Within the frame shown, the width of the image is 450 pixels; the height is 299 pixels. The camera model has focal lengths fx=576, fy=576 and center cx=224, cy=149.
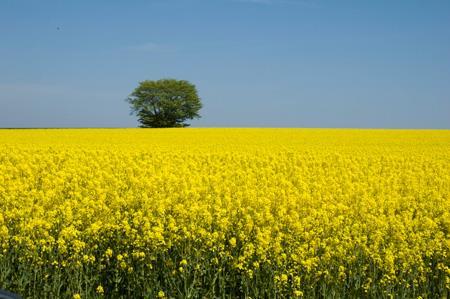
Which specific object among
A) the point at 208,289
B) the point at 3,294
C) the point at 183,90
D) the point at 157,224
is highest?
the point at 183,90

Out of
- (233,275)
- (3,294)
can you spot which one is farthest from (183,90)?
(3,294)

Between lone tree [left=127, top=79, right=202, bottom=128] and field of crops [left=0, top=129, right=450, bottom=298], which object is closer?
field of crops [left=0, top=129, right=450, bottom=298]

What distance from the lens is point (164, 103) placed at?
79.7m

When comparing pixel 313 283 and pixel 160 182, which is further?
pixel 160 182

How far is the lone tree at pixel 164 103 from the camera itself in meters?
78.8

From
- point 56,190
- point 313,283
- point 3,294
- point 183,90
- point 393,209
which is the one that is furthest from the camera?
point 183,90

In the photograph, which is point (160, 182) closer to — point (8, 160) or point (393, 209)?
point (393, 209)

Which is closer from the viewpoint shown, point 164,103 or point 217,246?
point 217,246

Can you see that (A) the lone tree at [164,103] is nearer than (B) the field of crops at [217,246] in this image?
No

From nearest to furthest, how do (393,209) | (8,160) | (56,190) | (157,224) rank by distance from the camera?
1. (157,224)
2. (393,209)
3. (56,190)
4. (8,160)

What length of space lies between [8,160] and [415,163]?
1404 centimetres

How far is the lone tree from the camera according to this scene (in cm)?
7883

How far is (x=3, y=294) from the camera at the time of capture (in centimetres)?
206

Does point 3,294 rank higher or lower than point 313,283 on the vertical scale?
higher
